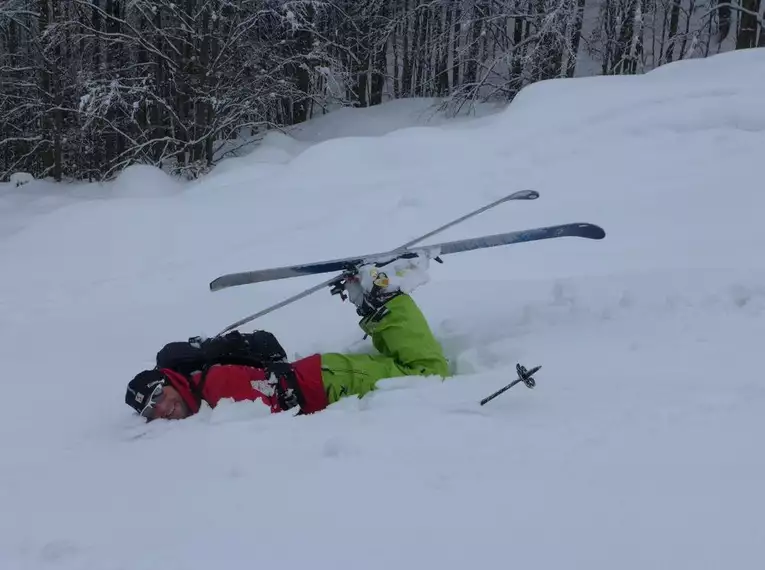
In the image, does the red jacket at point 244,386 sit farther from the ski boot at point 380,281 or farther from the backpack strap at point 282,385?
the ski boot at point 380,281

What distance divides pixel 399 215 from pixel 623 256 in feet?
6.62

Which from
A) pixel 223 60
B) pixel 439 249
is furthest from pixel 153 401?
pixel 223 60

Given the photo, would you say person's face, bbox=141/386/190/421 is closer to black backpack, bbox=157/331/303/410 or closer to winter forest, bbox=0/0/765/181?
black backpack, bbox=157/331/303/410

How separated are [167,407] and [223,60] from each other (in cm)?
1027

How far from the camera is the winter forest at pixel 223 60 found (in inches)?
460

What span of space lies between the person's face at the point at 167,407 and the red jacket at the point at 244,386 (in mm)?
27

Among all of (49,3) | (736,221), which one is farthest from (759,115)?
(49,3)

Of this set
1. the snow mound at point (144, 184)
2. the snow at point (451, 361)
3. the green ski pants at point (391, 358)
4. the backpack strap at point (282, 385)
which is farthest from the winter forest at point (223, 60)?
the backpack strap at point (282, 385)

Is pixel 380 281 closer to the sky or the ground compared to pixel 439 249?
closer to the ground

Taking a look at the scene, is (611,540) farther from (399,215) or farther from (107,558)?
(399,215)

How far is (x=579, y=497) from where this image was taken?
6.09 feet

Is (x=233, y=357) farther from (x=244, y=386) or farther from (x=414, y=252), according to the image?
(x=414, y=252)

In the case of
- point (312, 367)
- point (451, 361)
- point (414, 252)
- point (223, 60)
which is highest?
point (223, 60)

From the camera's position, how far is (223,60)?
1178 centimetres
